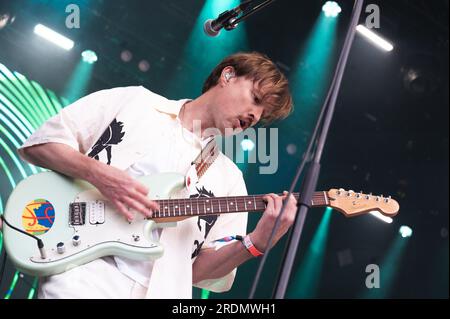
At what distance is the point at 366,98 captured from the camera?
562 cm

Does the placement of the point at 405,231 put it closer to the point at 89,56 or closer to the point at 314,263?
the point at 314,263

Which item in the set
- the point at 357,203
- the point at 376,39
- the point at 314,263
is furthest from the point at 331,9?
the point at 357,203

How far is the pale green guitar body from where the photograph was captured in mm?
1948

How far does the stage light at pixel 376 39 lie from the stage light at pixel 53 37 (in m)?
2.28

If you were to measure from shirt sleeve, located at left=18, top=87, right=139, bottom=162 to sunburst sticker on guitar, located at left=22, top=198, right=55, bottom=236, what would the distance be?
242mm

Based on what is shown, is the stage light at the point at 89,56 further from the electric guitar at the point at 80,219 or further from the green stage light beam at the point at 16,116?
the electric guitar at the point at 80,219

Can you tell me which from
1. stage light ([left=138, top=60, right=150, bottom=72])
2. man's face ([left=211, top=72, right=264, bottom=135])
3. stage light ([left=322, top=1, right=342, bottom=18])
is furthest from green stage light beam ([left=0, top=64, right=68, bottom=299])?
stage light ([left=322, top=1, right=342, bottom=18])

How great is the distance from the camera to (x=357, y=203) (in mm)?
2393

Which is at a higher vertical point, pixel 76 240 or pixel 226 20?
pixel 226 20

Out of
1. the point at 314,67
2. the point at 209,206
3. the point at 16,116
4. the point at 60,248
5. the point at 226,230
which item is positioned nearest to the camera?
the point at 60,248

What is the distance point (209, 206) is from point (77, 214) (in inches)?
17.5

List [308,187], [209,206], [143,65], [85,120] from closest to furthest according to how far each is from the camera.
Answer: [308,187] → [209,206] → [85,120] → [143,65]

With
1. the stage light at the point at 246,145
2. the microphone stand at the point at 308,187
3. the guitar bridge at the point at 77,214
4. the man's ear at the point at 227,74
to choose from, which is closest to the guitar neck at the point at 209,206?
the guitar bridge at the point at 77,214

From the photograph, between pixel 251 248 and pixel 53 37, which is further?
pixel 53 37
